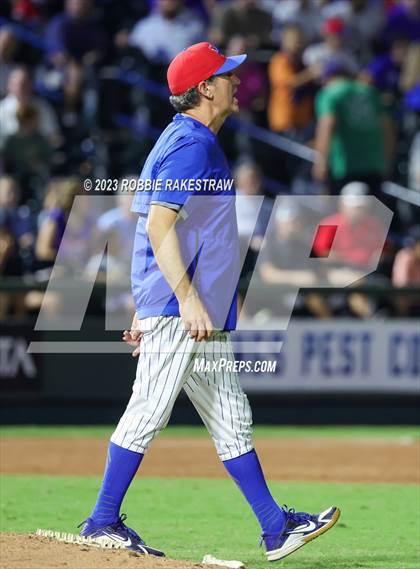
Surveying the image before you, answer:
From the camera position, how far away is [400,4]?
15.9m

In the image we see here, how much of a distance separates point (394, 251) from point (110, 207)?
3.35 metres

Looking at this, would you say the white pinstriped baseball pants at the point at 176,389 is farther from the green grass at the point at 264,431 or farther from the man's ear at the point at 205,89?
the green grass at the point at 264,431

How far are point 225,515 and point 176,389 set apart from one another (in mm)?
2110

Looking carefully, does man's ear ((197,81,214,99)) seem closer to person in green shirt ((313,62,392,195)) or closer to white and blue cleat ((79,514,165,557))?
white and blue cleat ((79,514,165,557))

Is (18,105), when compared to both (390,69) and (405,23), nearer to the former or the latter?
(390,69)

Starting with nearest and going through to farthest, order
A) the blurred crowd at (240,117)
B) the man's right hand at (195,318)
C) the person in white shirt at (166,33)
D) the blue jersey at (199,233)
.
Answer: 1. the man's right hand at (195,318)
2. the blue jersey at (199,233)
3. the blurred crowd at (240,117)
4. the person in white shirt at (166,33)

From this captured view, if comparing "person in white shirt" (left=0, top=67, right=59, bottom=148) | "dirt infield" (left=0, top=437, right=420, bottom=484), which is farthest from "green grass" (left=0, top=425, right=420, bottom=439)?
"person in white shirt" (left=0, top=67, right=59, bottom=148)

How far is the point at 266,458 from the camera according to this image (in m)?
9.90

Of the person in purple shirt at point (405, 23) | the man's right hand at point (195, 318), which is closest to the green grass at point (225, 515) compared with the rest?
the man's right hand at point (195, 318)

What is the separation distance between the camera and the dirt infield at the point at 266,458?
916 cm

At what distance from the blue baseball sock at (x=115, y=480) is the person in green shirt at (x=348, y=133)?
8142 mm

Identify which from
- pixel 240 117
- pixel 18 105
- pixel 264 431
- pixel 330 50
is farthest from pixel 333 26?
pixel 264 431

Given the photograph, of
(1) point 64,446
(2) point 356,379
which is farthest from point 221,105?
(2) point 356,379

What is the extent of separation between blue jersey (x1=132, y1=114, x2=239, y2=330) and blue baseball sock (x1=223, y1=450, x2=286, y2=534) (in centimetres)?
61
